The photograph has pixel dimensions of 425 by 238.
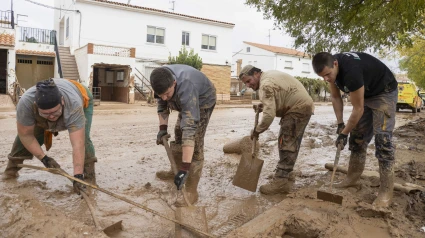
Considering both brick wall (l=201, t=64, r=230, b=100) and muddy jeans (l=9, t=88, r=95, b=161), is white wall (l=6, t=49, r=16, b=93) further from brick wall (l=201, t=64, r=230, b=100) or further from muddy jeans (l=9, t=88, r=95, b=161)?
muddy jeans (l=9, t=88, r=95, b=161)

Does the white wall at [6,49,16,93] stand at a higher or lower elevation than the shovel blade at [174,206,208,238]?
higher

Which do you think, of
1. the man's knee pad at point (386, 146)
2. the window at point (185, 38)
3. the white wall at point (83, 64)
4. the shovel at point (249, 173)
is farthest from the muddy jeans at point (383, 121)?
the window at point (185, 38)

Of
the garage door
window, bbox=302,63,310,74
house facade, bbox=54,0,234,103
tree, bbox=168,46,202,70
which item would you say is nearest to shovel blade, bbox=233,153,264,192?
house facade, bbox=54,0,234,103

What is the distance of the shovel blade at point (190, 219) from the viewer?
9.68 feet

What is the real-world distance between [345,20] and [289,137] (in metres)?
3.36

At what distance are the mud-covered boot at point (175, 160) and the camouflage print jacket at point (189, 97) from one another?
706 mm

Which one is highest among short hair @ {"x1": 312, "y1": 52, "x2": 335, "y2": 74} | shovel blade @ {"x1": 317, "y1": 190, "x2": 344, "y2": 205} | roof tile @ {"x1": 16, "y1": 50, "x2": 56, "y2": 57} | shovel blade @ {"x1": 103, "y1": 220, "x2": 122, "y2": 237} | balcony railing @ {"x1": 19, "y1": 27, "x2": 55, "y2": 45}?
balcony railing @ {"x1": 19, "y1": 27, "x2": 55, "y2": 45}

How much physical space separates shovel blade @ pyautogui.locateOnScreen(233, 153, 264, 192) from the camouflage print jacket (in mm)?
905

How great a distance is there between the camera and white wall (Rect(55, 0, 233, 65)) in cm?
2127

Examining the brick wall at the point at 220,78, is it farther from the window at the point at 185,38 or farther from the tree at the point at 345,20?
the tree at the point at 345,20

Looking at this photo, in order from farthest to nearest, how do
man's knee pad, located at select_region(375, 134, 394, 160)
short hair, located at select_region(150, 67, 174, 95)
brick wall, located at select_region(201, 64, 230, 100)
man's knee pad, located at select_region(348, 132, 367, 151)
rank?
brick wall, located at select_region(201, 64, 230, 100) < man's knee pad, located at select_region(348, 132, 367, 151) < man's knee pad, located at select_region(375, 134, 394, 160) < short hair, located at select_region(150, 67, 174, 95)

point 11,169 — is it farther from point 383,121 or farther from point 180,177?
point 383,121

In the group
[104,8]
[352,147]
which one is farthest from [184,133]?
[104,8]

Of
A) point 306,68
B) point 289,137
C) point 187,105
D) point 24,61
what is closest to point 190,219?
point 187,105
